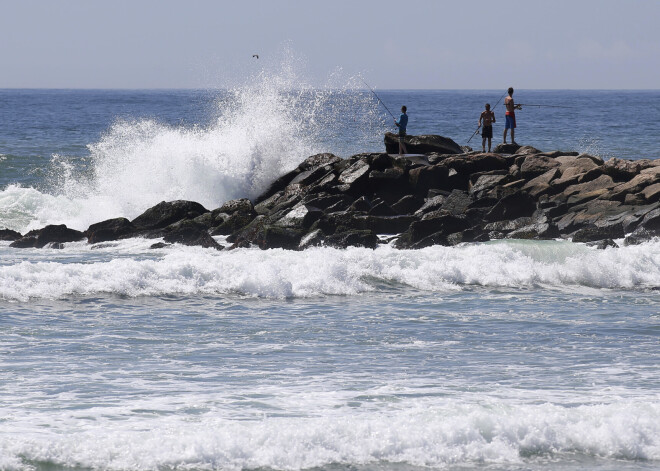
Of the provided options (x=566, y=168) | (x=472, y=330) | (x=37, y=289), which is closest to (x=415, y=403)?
(x=472, y=330)

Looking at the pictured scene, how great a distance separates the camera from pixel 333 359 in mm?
10281

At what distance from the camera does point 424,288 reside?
15078 mm

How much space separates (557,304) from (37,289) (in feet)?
25.6

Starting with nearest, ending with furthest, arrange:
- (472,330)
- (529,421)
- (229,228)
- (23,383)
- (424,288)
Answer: (529,421) < (23,383) < (472,330) < (424,288) < (229,228)

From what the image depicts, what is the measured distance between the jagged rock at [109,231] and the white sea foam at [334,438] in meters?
12.6

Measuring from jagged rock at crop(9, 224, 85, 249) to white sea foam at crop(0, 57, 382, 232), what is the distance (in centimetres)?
341

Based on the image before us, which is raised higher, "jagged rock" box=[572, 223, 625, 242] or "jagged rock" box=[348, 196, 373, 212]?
"jagged rock" box=[348, 196, 373, 212]

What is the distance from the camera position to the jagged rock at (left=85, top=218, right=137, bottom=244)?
66.8 ft

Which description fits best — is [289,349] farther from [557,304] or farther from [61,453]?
[557,304]

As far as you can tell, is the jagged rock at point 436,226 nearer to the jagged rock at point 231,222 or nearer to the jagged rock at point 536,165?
the jagged rock at point 536,165

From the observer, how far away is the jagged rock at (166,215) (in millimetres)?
21094

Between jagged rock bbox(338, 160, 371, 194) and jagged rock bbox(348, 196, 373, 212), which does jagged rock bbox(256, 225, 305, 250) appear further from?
jagged rock bbox(338, 160, 371, 194)

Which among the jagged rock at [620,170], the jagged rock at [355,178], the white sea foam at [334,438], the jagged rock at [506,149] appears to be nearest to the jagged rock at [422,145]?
the jagged rock at [506,149]

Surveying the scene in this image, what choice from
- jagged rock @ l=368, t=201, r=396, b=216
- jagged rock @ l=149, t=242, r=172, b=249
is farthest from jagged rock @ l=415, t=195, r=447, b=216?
jagged rock @ l=149, t=242, r=172, b=249
